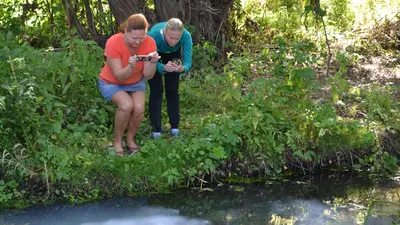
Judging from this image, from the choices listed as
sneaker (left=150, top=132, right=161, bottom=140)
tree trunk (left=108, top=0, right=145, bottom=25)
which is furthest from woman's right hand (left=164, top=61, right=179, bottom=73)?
tree trunk (left=108, top=0, right=145, bottom=25)

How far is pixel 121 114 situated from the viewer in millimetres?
6496

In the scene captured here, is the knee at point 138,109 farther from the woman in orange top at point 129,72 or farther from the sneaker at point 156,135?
the sneaker at point 156,135

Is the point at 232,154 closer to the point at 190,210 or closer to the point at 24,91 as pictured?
the point at 190,210

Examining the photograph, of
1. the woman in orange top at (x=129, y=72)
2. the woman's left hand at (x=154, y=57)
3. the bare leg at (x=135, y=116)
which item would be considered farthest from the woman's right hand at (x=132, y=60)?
the bare leg at (x=135, y=116)

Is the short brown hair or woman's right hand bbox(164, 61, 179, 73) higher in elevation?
the short brown hair

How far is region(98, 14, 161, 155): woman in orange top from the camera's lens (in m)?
6.23

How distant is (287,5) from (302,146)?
592 cm

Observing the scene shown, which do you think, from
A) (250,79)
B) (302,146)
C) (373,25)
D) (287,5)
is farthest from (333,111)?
(287,5)

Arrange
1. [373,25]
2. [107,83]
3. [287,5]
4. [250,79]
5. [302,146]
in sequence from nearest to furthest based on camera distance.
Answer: [107,83]
[302,146]
[250,79]
[373,25]
[287,5]

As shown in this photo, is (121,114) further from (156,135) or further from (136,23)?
(136,23)

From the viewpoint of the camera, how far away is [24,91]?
6.30 meters

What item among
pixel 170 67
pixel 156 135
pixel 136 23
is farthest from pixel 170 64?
pixel 156 135

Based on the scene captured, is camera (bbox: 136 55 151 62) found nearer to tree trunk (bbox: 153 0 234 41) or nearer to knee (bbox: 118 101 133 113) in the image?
knee (bbox: 118 101 133 113)

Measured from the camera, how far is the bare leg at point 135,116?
655 cm
